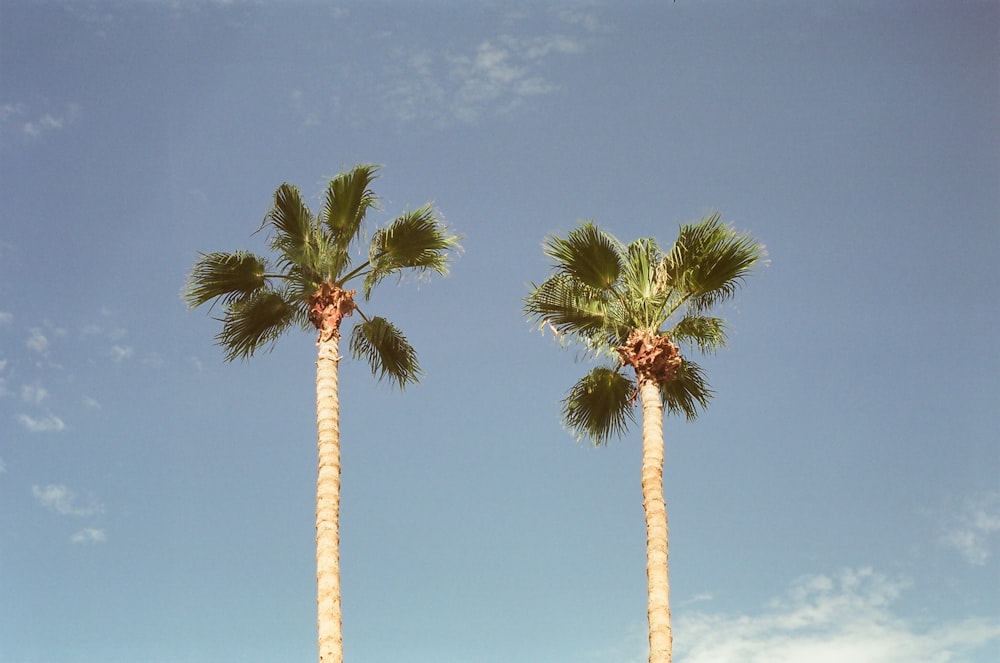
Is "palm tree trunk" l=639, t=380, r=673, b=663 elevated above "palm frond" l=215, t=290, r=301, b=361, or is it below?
below

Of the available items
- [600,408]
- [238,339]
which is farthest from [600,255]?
[238,339]

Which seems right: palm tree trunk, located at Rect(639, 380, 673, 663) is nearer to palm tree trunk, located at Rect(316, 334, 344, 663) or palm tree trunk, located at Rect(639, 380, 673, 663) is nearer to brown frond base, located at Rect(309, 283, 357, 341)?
palm tree trunk, located at Rect(316, 334, 344, 663)

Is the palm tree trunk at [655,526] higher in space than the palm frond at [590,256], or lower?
lower

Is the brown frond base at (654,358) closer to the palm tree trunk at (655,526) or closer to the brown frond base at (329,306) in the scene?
the palm tree trunk at (655,526)

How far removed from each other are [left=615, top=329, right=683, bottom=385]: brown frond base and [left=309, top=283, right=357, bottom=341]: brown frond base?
5057 millimetres

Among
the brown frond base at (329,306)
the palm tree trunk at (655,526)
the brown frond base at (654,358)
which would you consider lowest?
the palm tree trunk at (655,526)

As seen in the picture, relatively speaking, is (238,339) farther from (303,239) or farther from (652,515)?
(652,515)

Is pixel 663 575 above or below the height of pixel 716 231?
below

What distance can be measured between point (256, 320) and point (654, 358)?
7.09 m

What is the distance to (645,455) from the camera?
63.0 feet

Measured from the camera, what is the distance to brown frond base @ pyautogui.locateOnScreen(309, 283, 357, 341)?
20844 millimetres

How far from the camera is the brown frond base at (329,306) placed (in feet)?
68.4

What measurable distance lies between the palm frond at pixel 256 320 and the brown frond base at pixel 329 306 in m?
0.56

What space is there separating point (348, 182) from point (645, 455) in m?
6.98
